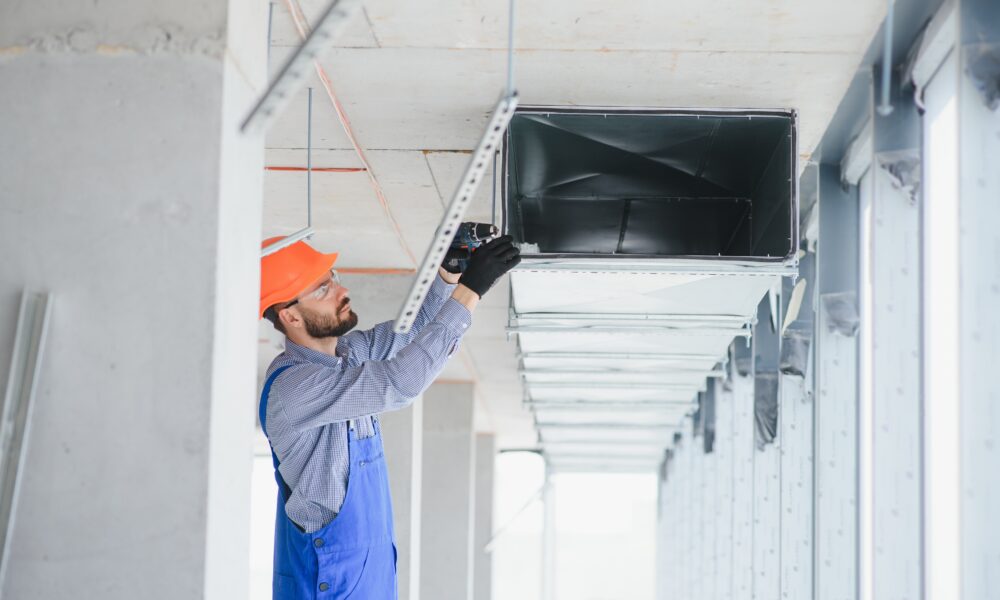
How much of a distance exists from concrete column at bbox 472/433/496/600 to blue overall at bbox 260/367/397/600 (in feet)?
35.4

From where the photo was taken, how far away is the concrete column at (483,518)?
15492mm

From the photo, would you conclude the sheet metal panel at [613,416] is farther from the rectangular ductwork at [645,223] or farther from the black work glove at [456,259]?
the black work glove at [456,259]

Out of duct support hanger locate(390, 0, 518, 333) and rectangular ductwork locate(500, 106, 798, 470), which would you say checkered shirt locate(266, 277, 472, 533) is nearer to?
duct support hanger locate(390, 0, 518, 333)

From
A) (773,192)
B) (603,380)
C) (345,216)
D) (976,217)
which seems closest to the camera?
(976,217)

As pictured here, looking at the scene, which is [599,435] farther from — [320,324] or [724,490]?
[320,324]

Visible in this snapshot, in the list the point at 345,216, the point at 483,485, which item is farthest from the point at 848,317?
the point at 483,485

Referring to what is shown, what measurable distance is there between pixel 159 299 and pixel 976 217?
248 centimetres

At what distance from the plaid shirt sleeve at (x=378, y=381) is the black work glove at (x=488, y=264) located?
96 millimetres

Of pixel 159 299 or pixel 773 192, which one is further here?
pixel 773 192

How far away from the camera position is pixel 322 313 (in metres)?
4.61

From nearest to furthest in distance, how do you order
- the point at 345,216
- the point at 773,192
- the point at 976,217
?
the point at 976,217 < the point at 773,192 < the point at 345,216

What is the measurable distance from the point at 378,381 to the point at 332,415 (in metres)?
0.22

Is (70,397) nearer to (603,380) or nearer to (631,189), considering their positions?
(631,189)

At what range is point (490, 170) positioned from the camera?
5.94 metres
